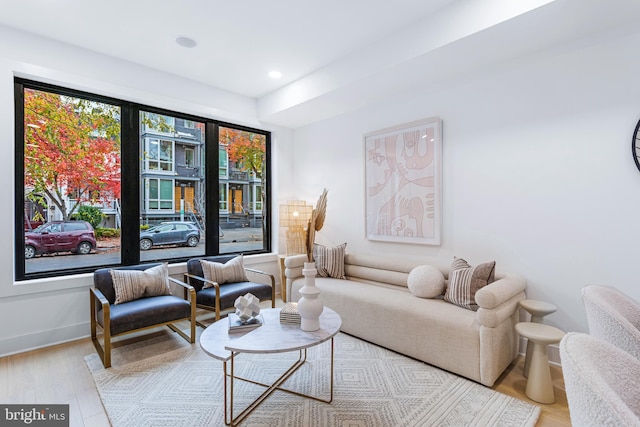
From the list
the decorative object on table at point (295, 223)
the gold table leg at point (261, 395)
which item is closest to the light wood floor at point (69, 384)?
the gold table leg at point (261, 395)

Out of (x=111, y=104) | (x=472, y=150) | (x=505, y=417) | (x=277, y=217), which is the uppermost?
(x=111, y=104)

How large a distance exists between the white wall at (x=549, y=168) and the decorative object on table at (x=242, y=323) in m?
2.07

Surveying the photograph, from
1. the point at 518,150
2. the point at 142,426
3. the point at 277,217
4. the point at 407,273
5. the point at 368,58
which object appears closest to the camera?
the point at 142,426

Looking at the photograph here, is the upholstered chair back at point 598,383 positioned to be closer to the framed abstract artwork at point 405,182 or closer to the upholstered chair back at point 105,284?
the framed abstract artwork at point 405,182

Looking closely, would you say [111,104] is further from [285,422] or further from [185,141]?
[285,422]

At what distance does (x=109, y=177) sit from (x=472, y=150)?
3913mm

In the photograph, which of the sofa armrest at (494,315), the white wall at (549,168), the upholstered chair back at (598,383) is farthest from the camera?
the white wall at (549,168)

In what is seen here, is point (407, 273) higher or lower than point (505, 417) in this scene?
higher

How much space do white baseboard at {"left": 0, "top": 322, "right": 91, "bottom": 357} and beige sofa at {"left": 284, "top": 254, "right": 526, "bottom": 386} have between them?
99.1 inches

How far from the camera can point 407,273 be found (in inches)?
139

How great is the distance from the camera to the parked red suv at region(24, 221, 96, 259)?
10.4 feet

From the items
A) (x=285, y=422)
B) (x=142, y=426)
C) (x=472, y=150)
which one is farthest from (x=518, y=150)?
(x=142, y=426)

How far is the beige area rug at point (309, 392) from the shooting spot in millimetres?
2014

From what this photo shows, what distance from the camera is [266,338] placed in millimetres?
2070
